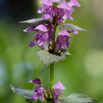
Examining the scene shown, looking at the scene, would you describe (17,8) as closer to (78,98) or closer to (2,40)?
(2,40)

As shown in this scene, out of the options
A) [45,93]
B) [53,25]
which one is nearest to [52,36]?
[53,25]

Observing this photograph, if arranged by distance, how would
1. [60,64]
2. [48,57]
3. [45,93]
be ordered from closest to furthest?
[48,57], [45,93], [60,64]

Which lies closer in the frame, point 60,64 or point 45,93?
point 45,93

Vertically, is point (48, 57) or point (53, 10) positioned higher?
point (53, 10)

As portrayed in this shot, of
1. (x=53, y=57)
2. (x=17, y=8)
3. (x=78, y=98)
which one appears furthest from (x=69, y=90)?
(x=17, y=8)

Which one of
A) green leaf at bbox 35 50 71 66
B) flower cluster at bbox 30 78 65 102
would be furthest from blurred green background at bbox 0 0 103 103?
green leaf at bbox 35 50 71 66

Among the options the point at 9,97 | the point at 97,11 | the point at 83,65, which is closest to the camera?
the point at 9,97

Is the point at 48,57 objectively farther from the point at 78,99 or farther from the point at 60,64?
the point at 60,64

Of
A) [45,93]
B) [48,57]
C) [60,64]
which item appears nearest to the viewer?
[48,57]
